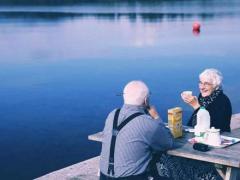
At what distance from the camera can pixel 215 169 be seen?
5395mm

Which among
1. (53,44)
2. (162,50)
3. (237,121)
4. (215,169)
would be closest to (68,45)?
(53,44)

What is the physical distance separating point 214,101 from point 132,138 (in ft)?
5.51

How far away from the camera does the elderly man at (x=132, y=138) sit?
186 inches

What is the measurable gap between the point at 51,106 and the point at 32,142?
133 inches

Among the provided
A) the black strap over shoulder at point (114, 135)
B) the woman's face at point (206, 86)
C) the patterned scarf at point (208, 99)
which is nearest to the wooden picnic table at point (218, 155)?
the black strap over shoulder at point (114, 135)

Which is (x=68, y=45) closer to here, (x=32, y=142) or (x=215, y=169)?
(x=32, y=142)

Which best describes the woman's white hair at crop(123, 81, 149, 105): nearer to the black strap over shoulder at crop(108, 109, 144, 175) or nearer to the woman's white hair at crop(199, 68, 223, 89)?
the black strap over shoulder at crop(108, 109, 144, 175)

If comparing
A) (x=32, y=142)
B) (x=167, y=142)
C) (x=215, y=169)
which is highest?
(x=167, y=142)

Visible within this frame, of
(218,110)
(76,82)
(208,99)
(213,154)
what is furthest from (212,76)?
(76,82)

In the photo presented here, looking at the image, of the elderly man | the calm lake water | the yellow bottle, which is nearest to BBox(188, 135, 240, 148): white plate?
the yellow bottle

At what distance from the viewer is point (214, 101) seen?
6.01m

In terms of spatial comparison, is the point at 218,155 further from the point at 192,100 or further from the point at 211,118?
the point at 192,100

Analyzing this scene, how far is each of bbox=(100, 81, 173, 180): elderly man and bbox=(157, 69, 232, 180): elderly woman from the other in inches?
33.7

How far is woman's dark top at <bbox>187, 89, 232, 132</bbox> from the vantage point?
19.5 ft
